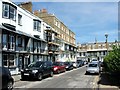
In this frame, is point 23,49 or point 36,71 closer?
point 36,71

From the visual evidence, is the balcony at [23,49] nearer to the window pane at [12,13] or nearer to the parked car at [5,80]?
the window pane at [12,13]

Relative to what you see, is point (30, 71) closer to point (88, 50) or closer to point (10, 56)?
point (10, 56)

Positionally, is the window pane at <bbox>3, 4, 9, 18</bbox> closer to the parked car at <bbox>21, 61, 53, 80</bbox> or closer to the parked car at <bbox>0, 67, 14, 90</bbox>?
the parked car at <bbox>21, 61, 53, 80</bbox>

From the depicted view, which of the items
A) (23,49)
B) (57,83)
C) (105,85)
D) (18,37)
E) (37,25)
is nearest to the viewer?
(105,85)

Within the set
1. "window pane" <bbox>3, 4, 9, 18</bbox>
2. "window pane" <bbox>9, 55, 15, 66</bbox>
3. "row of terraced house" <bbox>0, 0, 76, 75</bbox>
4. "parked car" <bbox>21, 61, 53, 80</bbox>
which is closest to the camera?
"parked car" <bbox>21, 61, 53, 80</bbox>

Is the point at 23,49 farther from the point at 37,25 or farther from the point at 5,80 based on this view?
the point at 5,80

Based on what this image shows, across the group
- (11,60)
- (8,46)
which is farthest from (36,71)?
(11,60)

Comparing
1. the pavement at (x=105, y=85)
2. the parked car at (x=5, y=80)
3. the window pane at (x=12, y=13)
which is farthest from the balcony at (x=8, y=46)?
the parked car at (x=5, y=80)

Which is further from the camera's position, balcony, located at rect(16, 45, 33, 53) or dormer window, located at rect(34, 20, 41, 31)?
dormer window, located at rect(34, 20, 41, 31)

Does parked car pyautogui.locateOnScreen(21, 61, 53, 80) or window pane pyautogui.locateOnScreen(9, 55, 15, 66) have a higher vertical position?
window pane pyautogui.locateOnScreen(9, 55, 15, 66)

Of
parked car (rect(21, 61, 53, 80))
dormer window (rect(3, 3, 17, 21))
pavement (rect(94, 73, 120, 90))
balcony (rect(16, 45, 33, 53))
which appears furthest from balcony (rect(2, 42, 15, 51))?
pavement (rect(94, 73, 120, 90))

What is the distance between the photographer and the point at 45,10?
6222 cm

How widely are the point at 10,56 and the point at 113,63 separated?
1674 centimetres

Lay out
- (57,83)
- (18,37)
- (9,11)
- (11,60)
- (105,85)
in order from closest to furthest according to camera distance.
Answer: (105,85) → (57,83) → (9,11) → (11,60) → (18,37)
